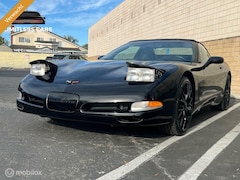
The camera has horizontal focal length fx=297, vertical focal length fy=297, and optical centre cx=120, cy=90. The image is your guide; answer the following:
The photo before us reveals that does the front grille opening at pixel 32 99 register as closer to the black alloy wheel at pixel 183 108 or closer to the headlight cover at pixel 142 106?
the headlight cover at pixel 142 106

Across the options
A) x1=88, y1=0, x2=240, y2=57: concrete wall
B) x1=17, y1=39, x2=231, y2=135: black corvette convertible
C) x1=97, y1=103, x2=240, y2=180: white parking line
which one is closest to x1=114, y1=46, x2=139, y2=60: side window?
x1=17, y1=39, x2=231, y2=135: black corvette convertible

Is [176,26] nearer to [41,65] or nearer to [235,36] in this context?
[235,36]

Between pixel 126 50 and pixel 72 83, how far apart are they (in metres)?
1.75

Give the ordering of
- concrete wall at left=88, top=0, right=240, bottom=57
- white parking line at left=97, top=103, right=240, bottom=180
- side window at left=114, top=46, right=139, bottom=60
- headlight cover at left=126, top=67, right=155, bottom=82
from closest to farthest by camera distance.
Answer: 1. white parking line at left=97, top=103, right=240, bottom=180
2. headlight cover at left=126, top=67, right=155, bottom=82
3. side window at left=114, top=46, right=139, bottom=60
4. concrete wall at left=88, top=0, right=240, bottom=57

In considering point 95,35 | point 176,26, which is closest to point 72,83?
point 176,26

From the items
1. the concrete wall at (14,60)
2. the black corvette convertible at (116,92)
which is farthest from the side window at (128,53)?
the concrete wall at (14,60)

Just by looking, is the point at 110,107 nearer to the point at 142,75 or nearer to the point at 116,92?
the point at 116,92

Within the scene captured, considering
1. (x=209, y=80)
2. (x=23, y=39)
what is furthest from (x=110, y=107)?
(x=23, y=39)

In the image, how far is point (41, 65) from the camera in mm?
3613

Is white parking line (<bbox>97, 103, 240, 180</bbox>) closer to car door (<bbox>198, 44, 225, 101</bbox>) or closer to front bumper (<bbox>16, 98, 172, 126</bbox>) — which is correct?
front bumper (<bbox>16, 98, 172, 126</bbox>)

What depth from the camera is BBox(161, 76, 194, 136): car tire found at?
11.3ft

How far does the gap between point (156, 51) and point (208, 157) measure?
2.05m

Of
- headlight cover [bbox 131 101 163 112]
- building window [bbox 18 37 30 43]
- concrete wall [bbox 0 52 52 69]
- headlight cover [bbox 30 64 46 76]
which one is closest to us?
headlight cover [bbox 131 101 163 112]

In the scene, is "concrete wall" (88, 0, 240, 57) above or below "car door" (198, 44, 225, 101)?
above
